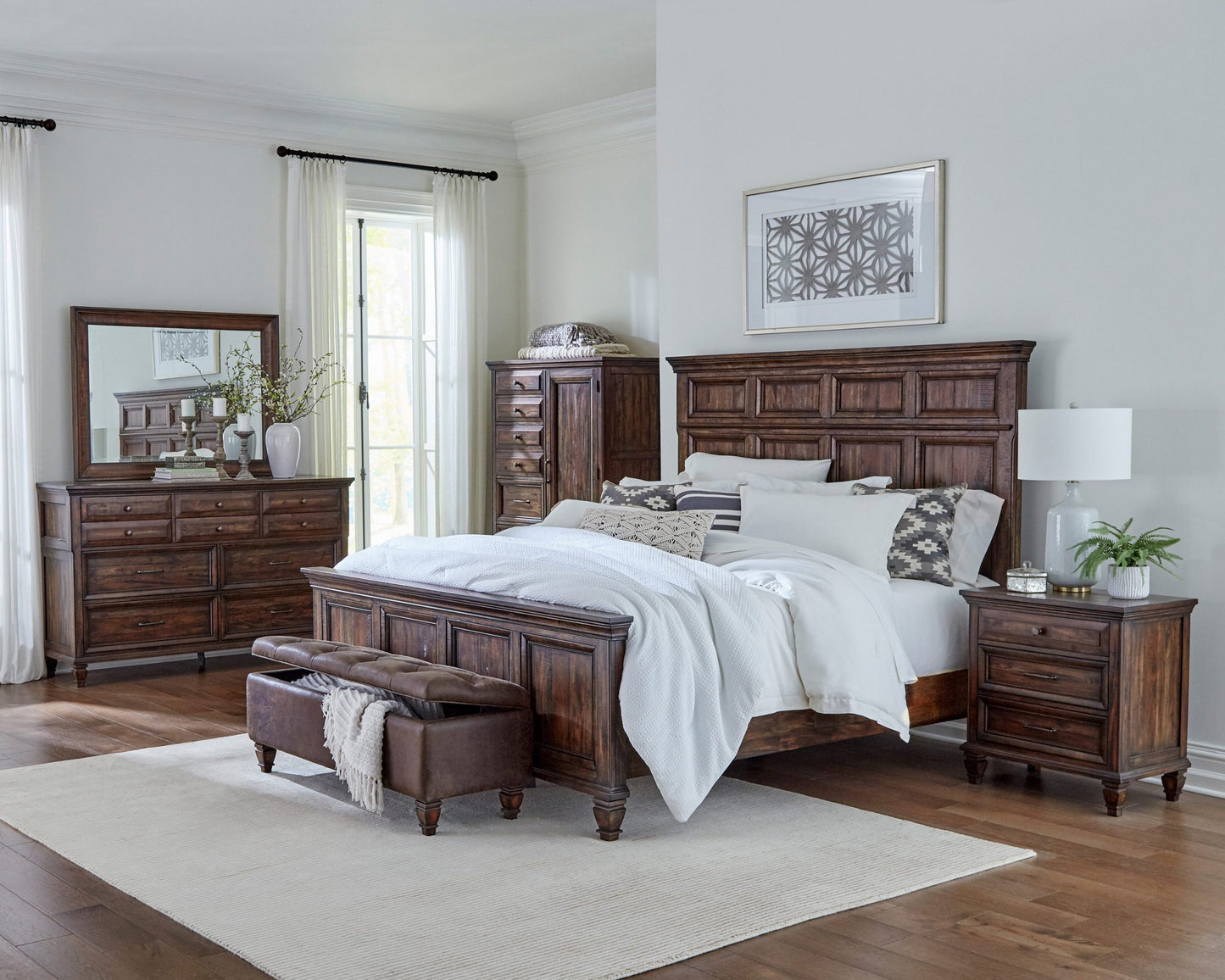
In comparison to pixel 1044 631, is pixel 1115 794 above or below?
below

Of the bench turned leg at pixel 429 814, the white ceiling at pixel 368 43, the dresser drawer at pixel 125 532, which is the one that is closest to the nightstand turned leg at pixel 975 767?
the bench turned leg at pixel 429 814

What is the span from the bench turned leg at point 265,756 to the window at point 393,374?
332 cm

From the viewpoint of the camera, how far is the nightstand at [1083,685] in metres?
3.96

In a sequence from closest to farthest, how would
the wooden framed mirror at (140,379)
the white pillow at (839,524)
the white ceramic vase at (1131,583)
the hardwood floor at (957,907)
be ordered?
the hardwood floor at (957,907)
the white ceramic vase at (1131,583)
the white pillow at (839,524)
the wooden framed mirror at (140,379)

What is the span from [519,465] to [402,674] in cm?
378

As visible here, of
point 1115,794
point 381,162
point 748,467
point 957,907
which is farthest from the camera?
point 381,162

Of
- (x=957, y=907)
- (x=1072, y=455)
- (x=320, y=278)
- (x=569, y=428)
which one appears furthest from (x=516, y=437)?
(x=957, y=907)

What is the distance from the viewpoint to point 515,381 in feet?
24.6

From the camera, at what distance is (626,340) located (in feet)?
24.9

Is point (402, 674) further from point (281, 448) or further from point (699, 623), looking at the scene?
point (281, 448)

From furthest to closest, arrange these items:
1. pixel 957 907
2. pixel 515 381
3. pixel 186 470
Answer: pixel 515 381, pixel 186 470, pixel 957 907

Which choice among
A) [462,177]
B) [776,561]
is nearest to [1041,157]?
[776,561]

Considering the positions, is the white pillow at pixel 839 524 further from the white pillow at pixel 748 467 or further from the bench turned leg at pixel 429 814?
the bench turned leg at pixel 429 814

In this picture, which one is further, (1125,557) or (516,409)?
(516,409)
